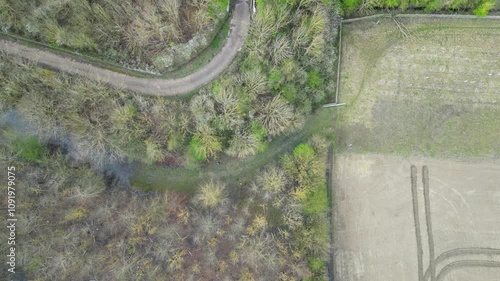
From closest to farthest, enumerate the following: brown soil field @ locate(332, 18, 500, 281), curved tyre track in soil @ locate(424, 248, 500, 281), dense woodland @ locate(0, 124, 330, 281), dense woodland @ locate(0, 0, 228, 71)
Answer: dense woodland @ locate(0, 124, 330, 281) < dense woodland @ locate(0, 0, 228, 71) < curved tyre track in soil @ locate(424, 248, 500, 281) < brown soil field @ locate(332, 18, 500, 281)

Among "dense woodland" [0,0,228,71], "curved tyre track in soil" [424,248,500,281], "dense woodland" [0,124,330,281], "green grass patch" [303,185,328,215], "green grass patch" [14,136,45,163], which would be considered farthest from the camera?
"curved tyre track in soil" [424,248,500,281]

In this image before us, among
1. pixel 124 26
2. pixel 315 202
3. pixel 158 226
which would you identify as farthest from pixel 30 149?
pixel 315 202

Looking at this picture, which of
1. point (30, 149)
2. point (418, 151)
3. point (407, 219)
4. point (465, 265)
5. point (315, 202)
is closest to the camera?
point (30, 149)

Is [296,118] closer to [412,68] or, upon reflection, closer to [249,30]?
[249,30]

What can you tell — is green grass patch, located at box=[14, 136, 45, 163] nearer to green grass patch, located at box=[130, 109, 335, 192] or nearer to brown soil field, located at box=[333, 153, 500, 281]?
green grass patch, located at box=[130, 109, 335, 192]

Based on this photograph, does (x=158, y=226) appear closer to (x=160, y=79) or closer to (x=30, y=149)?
(x=30, y=149)

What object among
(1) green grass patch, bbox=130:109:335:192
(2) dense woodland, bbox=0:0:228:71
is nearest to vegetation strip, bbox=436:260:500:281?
(1) green grass patch, bbox=130:109:335:192
